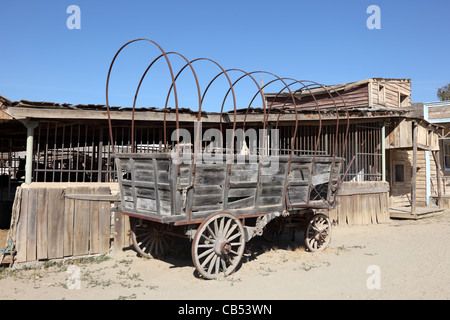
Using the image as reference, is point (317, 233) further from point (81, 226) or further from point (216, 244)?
point (81, 226)

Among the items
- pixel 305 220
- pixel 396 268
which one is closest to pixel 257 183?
pixel 305 220

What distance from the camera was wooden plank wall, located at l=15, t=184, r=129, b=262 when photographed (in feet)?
19.9

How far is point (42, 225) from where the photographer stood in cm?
620

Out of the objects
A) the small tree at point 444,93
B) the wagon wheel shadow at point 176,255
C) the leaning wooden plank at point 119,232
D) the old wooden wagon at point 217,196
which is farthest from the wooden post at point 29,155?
the small tree at point 444,93

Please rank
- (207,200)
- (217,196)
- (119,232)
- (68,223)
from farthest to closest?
(119,232), (68,223), (217,196), (207,200)

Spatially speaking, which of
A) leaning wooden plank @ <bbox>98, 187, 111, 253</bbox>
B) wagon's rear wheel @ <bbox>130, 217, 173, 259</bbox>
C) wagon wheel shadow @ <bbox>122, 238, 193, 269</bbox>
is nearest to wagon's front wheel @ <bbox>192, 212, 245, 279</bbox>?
wagon wheel shadow @ <bbox>122, 238, 193, 269</bbox>

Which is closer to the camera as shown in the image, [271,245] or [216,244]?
[216,244]

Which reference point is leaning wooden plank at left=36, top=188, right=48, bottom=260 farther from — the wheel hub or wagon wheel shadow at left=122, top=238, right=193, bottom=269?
the wheel hub

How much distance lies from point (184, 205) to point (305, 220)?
3.16 m

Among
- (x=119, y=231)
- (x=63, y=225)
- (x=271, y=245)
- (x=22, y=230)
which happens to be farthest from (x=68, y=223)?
(x=271, y=245)

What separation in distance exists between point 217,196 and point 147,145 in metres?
5.98

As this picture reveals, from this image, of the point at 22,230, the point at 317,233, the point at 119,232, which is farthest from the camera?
the point at 317,233

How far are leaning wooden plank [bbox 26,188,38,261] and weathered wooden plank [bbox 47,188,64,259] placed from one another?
224mm
